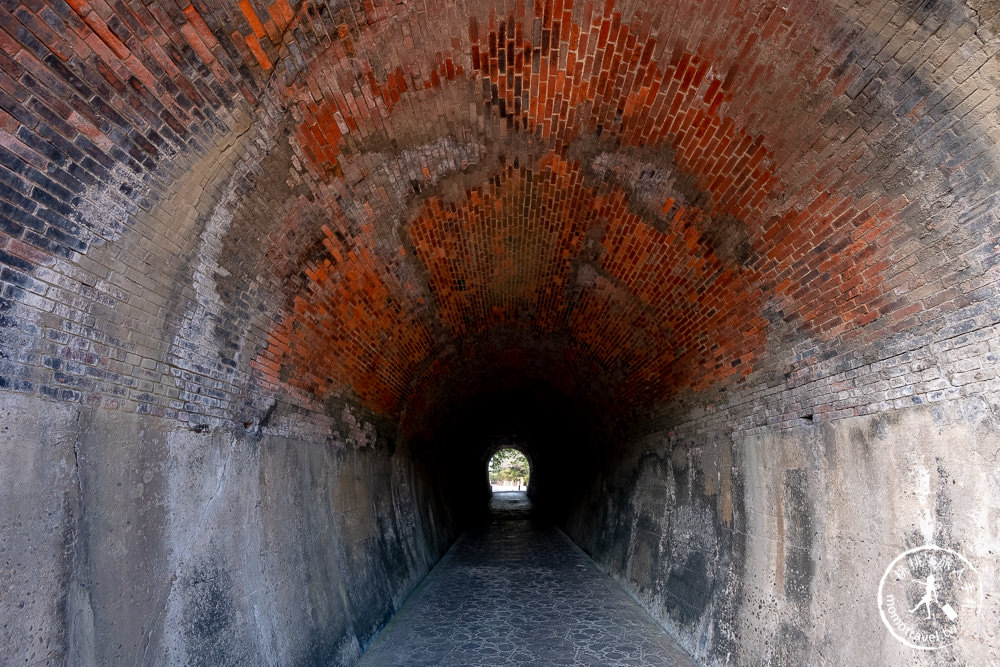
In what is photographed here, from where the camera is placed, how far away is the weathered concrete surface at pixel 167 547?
122 inches

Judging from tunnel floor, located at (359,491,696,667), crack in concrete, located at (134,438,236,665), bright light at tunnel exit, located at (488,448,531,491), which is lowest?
tunnel floor, located at (359,491,696,667)

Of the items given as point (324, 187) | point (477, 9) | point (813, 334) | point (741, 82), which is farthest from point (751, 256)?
→ point (324, 187)

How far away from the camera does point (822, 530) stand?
492 cm

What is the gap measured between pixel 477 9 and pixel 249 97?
1.72m

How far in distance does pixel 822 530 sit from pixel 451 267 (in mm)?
5133

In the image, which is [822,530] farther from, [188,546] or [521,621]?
[188,546]

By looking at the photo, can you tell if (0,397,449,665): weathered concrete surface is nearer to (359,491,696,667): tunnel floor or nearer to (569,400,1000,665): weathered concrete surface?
(359,491,696,667): tunnel floor

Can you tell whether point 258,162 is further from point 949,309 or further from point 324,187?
point 949,309

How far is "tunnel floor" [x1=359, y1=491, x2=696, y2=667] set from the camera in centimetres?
689

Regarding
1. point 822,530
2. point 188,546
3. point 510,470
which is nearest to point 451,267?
point 188,546

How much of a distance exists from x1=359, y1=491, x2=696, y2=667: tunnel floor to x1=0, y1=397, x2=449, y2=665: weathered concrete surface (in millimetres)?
960

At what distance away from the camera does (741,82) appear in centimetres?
429

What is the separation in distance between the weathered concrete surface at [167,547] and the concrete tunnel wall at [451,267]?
0.9 inches

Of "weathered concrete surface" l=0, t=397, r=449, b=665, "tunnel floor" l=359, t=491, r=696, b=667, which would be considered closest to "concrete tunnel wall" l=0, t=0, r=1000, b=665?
"weathered concrete surface" l=0, t=397, r=449, b=665
